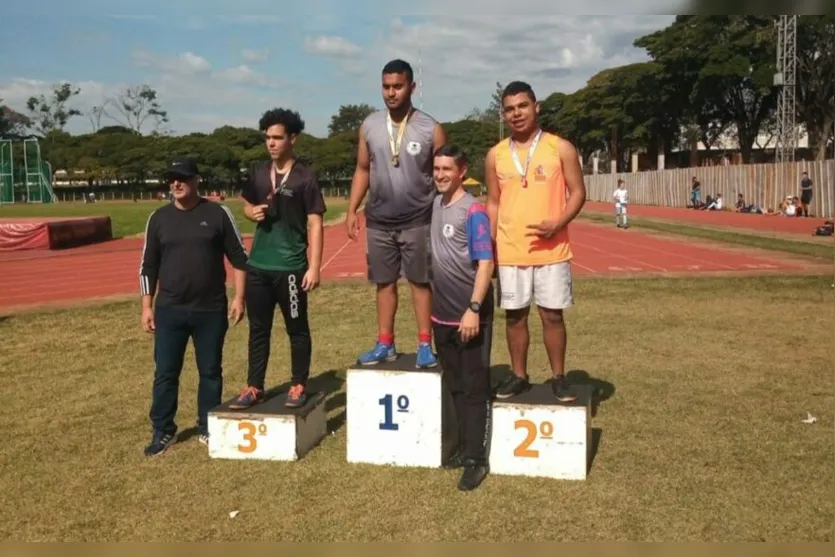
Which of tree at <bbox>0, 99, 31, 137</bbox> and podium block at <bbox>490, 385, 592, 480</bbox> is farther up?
tree at <bbox>0, 99, 31, 137</bbox>

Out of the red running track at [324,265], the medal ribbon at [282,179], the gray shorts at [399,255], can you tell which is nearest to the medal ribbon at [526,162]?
the gray shorts at [399,255]

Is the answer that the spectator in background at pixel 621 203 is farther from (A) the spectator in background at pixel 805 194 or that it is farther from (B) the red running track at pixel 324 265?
(A) the spectator in background at pixel 805 194

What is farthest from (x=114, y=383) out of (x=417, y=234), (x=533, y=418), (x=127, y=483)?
(x=533, y=418)

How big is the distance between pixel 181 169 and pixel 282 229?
718mm

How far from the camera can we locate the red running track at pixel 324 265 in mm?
13359

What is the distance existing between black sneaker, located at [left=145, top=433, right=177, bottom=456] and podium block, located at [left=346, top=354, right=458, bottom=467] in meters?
1.21

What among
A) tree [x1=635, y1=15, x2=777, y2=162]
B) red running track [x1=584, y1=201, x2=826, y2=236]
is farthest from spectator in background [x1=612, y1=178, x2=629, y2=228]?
tree [x1=635, y1=15, x2=777, y2=162]

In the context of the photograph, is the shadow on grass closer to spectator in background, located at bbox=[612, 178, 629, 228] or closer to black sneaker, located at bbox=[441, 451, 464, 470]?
Result: black sneaker, located at bbox=[441, 451, 464, 470]

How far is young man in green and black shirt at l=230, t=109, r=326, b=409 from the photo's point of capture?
191 inches

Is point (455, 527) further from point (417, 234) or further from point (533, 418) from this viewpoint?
point (417, 234)

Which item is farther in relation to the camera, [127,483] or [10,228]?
[10,228]

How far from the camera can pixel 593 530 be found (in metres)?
3.75

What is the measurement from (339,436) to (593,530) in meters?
2.08

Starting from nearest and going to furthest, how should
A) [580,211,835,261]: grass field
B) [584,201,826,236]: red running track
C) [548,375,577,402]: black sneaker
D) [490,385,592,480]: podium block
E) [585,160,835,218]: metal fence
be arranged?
[490,385,592,480]: podium block → [548,375,577,402]: black sneaker → [580,211,835,261]: grass field → [584,201,826,236]: red running track → [585,160,835,218]: metal fence
